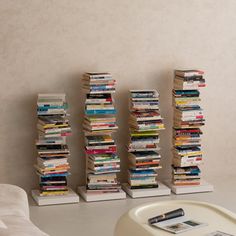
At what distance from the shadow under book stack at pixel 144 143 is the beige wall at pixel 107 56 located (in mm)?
245

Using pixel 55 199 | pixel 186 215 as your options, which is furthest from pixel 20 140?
pixel 186 215

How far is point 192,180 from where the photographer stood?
543 centimetres

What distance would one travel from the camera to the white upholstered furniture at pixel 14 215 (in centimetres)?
269

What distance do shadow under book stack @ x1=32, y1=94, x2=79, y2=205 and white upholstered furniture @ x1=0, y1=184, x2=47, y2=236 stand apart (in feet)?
4.07

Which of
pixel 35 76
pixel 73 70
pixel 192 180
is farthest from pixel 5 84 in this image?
pixel 192 180

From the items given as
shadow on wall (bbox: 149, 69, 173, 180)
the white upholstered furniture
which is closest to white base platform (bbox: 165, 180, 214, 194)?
shadow on wall (bbox: 149, 69, 173, 180)

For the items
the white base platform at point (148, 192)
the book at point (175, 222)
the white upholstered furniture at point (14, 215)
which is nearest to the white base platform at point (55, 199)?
the white base platform at point (148, 192)

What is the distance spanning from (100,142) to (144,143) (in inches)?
16.3

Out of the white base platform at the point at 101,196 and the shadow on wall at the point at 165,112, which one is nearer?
the white base platform at the point at 101,196

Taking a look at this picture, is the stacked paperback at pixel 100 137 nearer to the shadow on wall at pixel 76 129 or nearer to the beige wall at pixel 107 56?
the shadow on wall at pixel 76 129

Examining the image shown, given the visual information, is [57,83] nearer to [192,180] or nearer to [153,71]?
[153,71]

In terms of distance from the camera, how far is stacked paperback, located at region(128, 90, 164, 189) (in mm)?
5238

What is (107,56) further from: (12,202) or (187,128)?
(12,202)

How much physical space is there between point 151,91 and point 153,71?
1.02 feet
